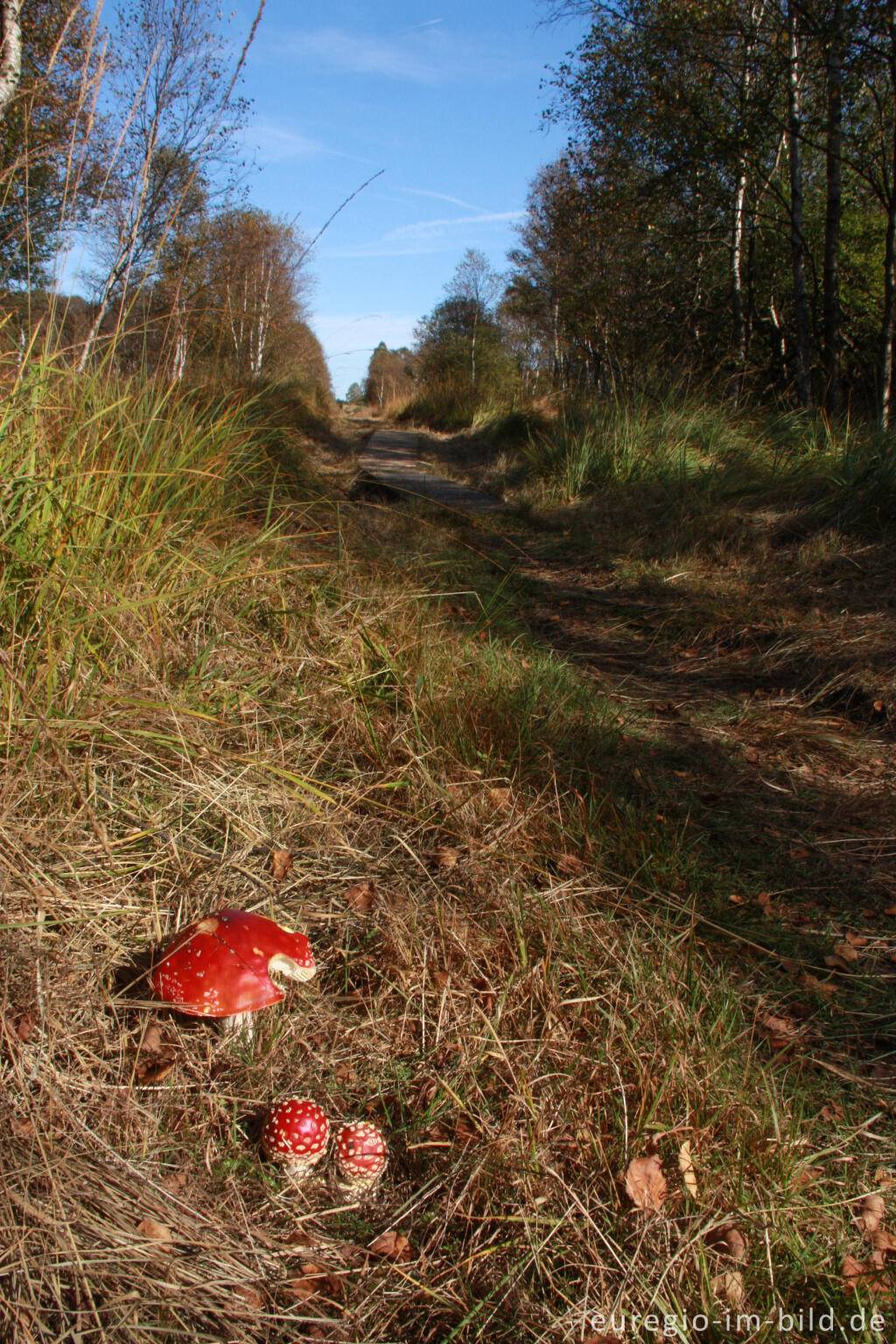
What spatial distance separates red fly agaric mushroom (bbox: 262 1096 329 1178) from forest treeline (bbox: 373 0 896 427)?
7907mm

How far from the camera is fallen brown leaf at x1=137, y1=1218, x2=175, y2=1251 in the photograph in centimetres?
121

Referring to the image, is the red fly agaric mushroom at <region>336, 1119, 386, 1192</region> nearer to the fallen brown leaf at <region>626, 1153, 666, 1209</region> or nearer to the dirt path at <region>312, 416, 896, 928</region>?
the fallen brown leaf at <region>626, 1153, 666, 1209</region>

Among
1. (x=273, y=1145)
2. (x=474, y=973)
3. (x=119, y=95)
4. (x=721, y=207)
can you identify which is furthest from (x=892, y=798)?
(x=721, y=207)

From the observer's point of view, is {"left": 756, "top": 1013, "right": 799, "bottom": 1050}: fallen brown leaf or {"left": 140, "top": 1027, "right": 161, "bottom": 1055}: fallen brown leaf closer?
{"left": 140, "top": 1027, "right": 161, "bottom": 1055}: fallen brown leaf

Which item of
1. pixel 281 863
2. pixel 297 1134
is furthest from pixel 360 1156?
pixel 281 863

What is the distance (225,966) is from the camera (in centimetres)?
152

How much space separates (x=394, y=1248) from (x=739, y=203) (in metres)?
13.4

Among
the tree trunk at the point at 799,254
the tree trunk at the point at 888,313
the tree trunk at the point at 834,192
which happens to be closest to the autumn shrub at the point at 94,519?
the tree trunk at the point at 888,313

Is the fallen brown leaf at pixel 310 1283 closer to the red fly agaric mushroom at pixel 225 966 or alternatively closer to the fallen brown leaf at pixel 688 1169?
the red fly agaric mushroom at pixel 225 966

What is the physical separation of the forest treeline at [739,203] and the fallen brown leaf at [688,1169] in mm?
7599

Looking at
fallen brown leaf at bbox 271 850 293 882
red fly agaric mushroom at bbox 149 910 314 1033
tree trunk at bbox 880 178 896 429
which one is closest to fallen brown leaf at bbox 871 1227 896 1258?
red fly agaric mushroom at bbox 149 910 314 1033

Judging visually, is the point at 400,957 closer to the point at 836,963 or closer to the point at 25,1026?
the point at 25,1026

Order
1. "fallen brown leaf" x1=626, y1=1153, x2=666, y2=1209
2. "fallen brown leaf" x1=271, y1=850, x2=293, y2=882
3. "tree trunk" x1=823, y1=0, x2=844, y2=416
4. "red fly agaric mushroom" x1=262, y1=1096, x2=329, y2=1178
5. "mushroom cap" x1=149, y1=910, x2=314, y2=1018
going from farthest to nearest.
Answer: "tree trunk" x1=823, y1=0, x2=844, y2=416 → "fallen brown leaf" x1=271, y1=850, x2=293, y2=882 → "mushroom cap" x1=149, y1=910, x2=314, y2=1018 → "red fly agaric mushroom" x1=262, y1=1096, x2=329, y2=1178 → "fallen brown leaf" x1=626, y1=1153, x2=666, y2=1209

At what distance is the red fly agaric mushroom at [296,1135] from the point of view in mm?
1376
